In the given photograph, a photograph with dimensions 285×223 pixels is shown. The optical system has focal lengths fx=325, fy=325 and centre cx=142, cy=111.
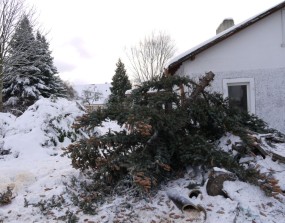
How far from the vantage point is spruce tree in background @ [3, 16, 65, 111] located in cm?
1898

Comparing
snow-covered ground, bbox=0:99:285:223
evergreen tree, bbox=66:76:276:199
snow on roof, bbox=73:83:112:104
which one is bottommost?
snow-covered ground, bbox=0:99:285:223

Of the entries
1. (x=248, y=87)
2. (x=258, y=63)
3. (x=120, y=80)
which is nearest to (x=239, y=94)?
(x=248, y=87)

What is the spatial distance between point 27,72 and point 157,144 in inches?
804

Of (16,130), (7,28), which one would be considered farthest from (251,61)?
(7,28)

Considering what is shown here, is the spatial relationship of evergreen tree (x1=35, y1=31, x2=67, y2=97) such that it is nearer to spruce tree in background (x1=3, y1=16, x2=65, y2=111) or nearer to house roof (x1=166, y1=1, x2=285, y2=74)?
spruce tree in background (x1=3, y1=16, x2=65, y2=111)

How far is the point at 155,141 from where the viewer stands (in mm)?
4570

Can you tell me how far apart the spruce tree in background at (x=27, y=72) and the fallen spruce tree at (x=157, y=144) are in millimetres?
15830

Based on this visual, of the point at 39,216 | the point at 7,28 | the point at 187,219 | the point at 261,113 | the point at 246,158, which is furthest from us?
the point at 7,28

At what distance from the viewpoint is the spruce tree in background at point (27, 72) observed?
747 inches

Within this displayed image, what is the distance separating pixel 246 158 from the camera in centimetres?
474

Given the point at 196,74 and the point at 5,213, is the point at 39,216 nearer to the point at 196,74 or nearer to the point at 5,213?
the point at 5,213

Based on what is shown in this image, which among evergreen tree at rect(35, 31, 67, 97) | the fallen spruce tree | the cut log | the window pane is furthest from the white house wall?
evergreen tree at rect(35, 31, 67, 97)

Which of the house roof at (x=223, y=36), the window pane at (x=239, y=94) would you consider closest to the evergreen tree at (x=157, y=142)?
the house roof at (x=223, y=36)

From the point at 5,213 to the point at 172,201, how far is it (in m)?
2.19
